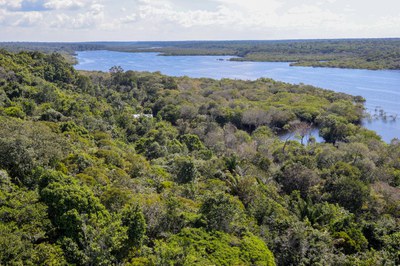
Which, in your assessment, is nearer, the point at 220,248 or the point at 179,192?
the point at 220,248

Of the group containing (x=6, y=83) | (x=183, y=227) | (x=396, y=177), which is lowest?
(x=396, y=177)

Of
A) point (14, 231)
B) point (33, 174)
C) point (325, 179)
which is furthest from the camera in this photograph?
point (325, 179)

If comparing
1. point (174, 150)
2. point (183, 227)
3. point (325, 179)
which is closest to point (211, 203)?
point (183, 227)

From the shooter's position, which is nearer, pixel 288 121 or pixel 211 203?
pixel 211 203

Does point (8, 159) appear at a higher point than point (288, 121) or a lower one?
higher

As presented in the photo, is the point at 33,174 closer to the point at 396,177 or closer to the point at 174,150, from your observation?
the point at 174,150

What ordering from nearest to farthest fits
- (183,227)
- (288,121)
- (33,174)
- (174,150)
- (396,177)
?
(183,227), (33,174), (396,177), (174,150), (288,121)

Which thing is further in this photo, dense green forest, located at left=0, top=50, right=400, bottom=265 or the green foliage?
the green foliage

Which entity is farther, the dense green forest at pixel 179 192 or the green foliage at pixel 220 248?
the green foliage at pixel 220 248
